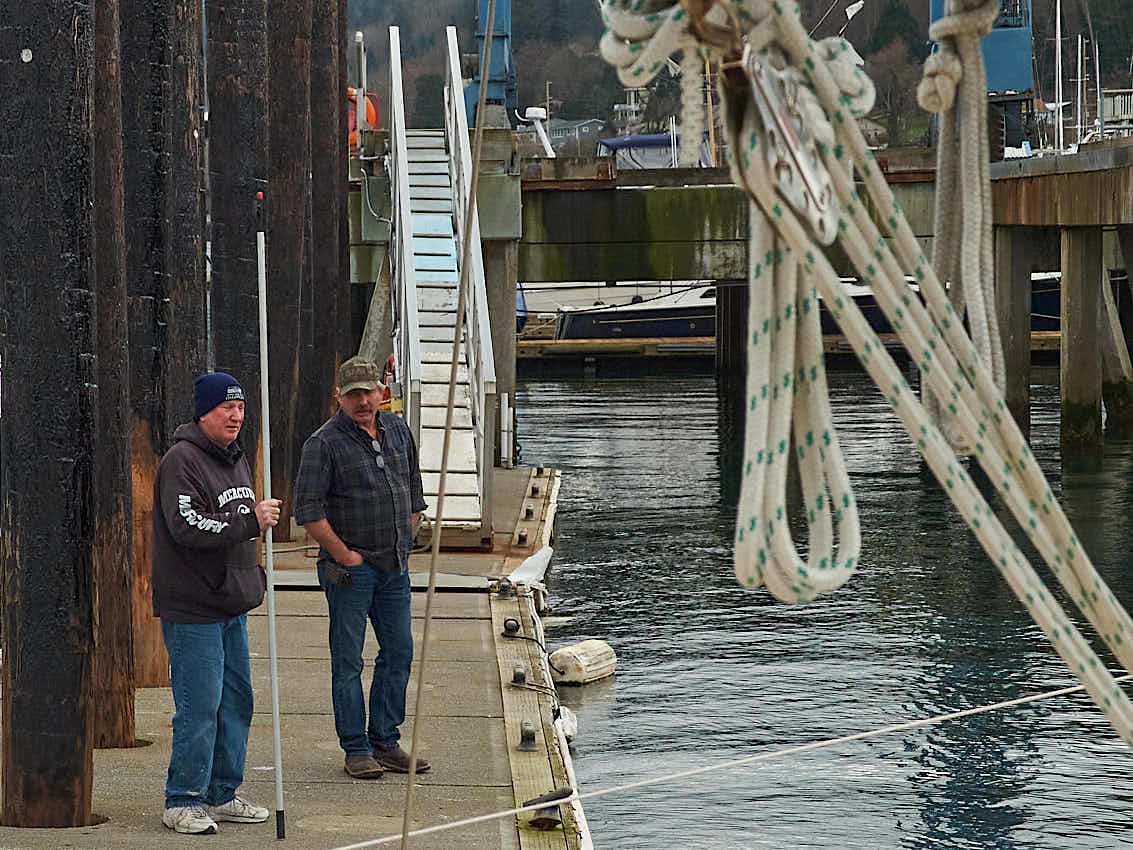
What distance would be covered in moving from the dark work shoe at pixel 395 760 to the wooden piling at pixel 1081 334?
686 inches

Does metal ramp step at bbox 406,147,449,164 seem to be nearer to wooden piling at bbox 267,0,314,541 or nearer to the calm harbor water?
the calm harbor water

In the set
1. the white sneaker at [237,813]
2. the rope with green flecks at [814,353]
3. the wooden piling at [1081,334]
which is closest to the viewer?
the rope with green flecks at [814,353]

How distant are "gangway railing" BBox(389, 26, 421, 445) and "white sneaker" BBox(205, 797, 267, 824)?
20.6 ft

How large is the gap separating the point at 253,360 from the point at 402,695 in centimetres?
506

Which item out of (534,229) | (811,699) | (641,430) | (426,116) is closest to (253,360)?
(811,699)

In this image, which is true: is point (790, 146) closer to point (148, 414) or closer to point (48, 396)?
point (48, 396)

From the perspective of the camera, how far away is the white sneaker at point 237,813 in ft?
22.5

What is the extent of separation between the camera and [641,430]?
97.7ft

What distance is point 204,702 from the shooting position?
6559 millimetres

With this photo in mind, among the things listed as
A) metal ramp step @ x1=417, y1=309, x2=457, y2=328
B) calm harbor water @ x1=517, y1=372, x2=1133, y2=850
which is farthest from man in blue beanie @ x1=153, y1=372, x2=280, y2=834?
metal ramp step @ x1=417, y1=309, x2=457, y2=328

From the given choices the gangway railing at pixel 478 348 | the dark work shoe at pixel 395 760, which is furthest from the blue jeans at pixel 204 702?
the gangway railing at pixel 478 348

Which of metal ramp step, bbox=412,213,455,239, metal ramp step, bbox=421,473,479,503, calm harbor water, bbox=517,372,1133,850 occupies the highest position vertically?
metal ramp step, bbox=412,213,455,239

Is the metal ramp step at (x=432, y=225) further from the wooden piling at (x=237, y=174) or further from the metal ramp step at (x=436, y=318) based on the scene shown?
the wooden piling at (x=237, y=174)

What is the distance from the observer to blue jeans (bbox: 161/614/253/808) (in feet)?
21.5
